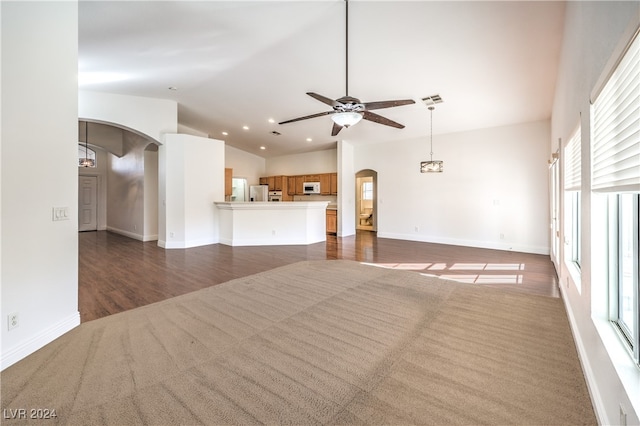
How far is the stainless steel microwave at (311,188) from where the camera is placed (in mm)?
9281

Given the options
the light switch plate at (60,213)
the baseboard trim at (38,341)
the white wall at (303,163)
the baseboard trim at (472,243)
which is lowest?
the baseboard trim at (38,341)

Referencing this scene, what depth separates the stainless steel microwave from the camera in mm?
9281

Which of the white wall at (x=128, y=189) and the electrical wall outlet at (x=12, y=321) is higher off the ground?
the white wall at (x=128, y=189)

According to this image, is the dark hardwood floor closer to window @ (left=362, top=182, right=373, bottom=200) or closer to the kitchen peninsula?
the kitchen peninsula

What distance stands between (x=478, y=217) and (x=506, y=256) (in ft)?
4.11

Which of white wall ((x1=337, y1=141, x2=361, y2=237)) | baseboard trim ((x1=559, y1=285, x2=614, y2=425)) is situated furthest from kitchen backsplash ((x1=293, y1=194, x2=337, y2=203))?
baseboard trim ((x1=559, y1=285, x2=614, y2=425))

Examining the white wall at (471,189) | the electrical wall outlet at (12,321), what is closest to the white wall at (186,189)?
the electrical wall outlet at (12,321)

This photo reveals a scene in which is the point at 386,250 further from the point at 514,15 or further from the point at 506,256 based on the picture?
the point at 514,15

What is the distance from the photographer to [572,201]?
10.6 feet

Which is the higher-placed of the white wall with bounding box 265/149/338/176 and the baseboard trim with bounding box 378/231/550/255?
the white wall with bounding box 265/149/338/176

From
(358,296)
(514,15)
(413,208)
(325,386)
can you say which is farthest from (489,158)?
(325,386)

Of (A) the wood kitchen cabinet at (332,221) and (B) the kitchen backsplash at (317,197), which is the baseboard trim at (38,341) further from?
(B) the kitchen backsplash at (317,197)

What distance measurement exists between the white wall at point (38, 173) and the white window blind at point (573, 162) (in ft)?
14.1

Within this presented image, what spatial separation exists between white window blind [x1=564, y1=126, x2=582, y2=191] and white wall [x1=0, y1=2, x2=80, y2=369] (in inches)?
169
